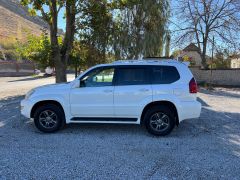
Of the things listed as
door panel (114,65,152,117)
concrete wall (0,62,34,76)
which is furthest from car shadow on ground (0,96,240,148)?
concrete wall (0,62,34,76)

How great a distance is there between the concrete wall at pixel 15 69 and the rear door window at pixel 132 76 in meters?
36.0

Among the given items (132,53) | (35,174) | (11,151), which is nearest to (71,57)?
(132,53)

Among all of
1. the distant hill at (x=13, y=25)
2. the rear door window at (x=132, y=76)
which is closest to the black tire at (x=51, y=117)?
the rear door window at (x=132, y=76)

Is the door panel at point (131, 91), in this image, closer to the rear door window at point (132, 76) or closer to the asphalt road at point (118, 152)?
the rear door window at point (132, 76)

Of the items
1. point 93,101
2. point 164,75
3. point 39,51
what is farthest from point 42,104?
point 39,51

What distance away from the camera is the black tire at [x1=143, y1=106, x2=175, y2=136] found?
651 centimetres

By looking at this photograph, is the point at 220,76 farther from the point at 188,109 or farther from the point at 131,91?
the point at 131,91

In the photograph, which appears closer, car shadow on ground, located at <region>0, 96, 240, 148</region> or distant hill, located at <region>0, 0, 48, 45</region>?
car shadow on ground, located at <region>0, 96, 240, 148</region>

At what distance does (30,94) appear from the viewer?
6.83 m

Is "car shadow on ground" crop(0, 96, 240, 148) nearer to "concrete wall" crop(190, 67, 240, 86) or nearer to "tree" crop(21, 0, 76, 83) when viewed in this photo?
"tree" crop(21, 0, 76, 83)

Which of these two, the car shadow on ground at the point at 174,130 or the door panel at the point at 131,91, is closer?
the door panel at the point at 131,91

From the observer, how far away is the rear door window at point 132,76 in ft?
21.6

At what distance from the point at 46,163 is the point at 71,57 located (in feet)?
36.5

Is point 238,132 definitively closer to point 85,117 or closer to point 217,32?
point 85,117
